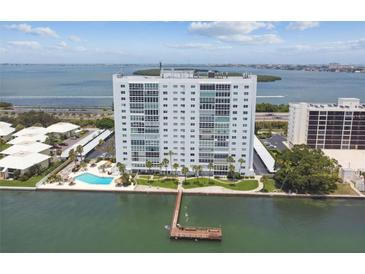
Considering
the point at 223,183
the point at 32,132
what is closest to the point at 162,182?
the point at 223,183

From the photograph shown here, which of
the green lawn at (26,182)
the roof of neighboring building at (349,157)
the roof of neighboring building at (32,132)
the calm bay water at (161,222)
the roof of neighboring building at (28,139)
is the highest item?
the roof of neighboring building at (32,132)

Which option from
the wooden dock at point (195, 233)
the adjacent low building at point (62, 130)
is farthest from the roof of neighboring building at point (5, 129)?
the wooden dock at point (195, 233)

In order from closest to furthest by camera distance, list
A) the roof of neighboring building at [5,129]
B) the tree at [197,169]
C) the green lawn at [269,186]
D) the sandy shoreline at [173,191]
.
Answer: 1. the sandy shoreline at [173,191]
2. the green lawn at [269,186]
3. the tree at [197,169]
4. the roof of neighboring building at [5,129]

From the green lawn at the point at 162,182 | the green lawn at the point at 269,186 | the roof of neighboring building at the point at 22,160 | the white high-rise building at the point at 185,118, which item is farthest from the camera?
the roof of neighboring building at the point at 22,160

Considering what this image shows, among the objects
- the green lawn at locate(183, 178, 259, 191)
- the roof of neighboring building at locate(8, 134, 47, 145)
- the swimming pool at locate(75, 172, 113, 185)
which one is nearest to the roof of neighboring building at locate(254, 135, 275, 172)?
the green lawn at locate(183, 178, 259, 191)

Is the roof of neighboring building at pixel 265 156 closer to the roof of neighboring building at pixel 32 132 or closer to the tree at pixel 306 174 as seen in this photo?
the tree at pixel 306 174

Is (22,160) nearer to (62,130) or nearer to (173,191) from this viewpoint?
(62,130)

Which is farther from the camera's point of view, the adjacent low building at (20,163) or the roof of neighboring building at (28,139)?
the roof of neighboring building at (28,139)

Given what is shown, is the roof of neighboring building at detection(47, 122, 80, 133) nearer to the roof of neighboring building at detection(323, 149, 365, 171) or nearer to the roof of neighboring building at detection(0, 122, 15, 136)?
the roof of neighboring building at detection(0, 122, 15, 136)
